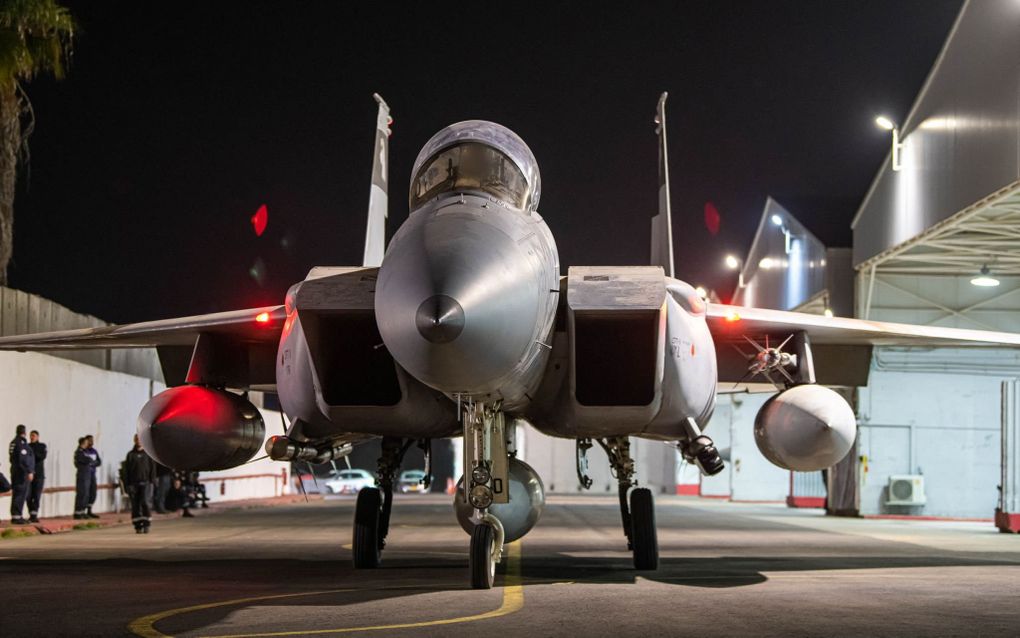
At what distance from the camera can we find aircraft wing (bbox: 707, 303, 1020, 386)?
37.3 ft

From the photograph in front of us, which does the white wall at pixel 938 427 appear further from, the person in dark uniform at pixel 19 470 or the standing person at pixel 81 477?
the person in dark uniform at pixel 19 470

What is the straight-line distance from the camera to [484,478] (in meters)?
8.75

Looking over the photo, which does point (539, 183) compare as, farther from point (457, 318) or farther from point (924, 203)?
point (924, 203)

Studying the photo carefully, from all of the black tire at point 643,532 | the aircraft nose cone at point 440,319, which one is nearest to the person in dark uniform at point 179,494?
the black tire at point 643,532

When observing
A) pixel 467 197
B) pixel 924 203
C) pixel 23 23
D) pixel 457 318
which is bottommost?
pixel 457 318

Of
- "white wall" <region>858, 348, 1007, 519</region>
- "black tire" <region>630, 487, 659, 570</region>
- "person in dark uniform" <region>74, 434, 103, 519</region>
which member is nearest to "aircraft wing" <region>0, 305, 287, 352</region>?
"black tire" <region>630, 487, 659, 570</region>

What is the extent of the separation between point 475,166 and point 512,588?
3.28m

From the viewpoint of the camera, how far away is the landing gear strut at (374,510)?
37.5 ft

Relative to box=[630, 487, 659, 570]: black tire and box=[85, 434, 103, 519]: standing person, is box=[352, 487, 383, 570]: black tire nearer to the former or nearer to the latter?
box=[630, 487, 659, 570]: black tire

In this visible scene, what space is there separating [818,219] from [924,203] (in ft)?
35.7

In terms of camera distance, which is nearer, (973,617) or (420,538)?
(973,617)

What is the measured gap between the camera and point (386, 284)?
7277mm

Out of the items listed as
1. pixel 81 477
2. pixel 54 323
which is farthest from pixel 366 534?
pixel 54 323

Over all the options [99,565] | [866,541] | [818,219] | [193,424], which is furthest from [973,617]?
[818,219]
